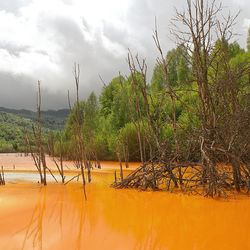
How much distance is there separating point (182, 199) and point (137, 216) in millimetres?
1998

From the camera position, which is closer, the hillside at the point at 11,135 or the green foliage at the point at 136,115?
the green foliage at the point at 136,115

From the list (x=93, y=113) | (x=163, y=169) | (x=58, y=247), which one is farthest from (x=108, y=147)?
(x=58, y=247)

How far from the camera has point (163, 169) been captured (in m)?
10.7

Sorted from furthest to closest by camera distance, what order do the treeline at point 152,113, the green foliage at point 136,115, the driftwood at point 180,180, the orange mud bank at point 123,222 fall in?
the green foliage at point 136,115
the treeline at point 152,113
the driftwood at point 180,180
the orange mud bank at point 123,222

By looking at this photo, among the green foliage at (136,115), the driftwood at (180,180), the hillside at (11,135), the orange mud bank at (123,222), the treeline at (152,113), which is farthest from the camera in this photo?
the hillside at (11,135)

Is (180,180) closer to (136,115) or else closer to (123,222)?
(136,115)

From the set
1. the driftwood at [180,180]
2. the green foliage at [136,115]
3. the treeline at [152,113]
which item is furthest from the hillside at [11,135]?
the driftwood at [180,180]

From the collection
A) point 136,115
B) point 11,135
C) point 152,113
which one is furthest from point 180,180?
point 11,135

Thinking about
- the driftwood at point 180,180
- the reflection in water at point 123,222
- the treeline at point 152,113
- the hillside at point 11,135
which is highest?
the hillside at point 11,135

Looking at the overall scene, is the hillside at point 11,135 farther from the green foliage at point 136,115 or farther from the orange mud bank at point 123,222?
the orange mud bank at point 123,222

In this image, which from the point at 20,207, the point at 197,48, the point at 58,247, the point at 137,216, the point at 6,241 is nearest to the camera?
the point at 58,247

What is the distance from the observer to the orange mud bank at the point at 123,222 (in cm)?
548

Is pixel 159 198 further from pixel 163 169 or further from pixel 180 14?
pixel 180 14

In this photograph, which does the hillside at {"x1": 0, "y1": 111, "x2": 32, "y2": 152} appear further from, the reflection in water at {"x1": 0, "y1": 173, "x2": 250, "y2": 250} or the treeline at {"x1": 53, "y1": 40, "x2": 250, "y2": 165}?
the reflection in water at {"x1": 0, "y1": 173, "x2": 250, "y2": 250}
